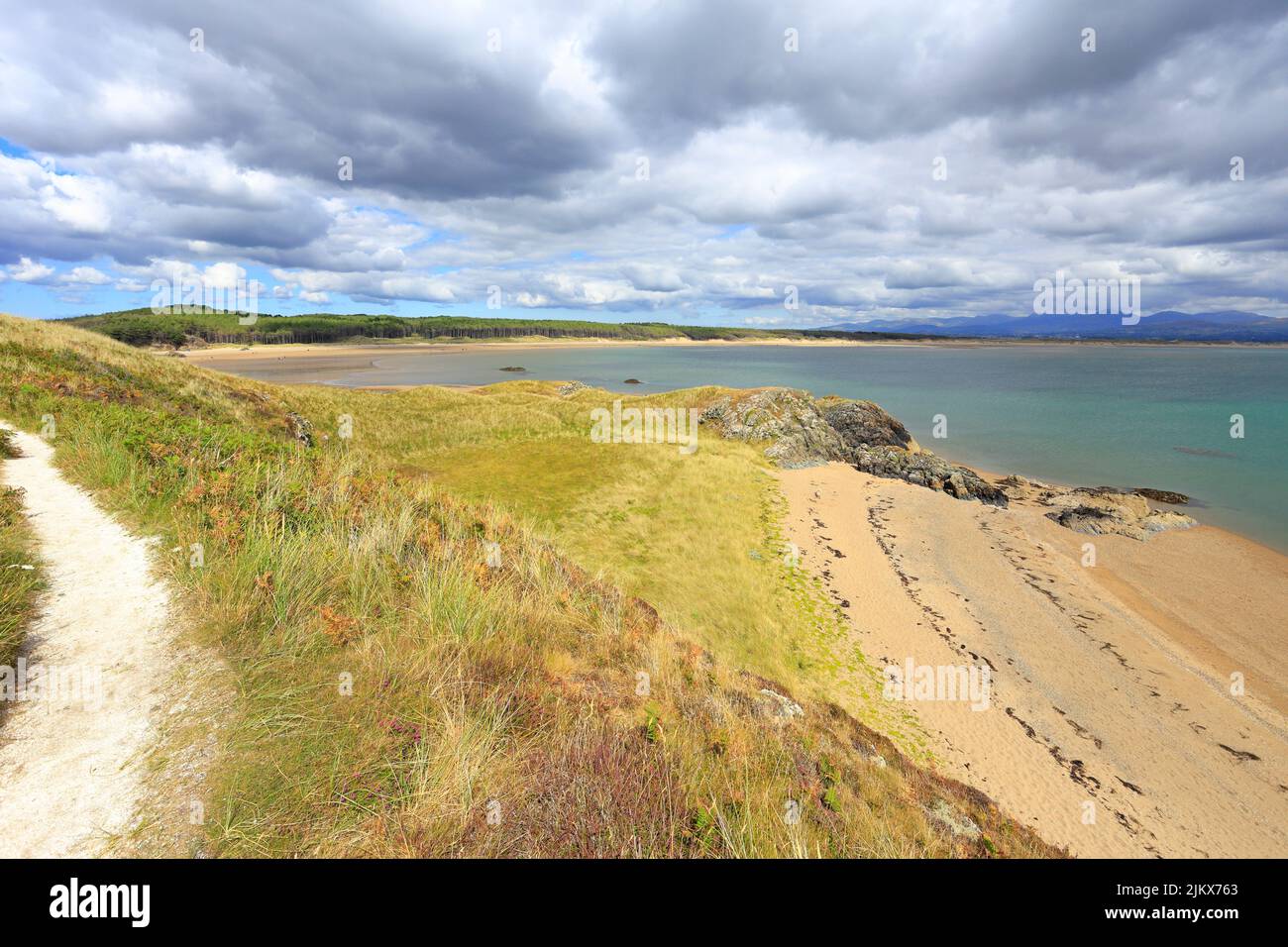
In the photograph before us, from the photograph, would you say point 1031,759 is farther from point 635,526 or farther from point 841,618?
point 635,526

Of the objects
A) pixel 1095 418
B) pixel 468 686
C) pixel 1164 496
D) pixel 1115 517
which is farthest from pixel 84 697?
pixel 1095 418

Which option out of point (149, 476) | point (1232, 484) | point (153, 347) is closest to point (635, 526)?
point (149, 476)

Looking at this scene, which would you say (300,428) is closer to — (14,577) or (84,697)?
(14,577)

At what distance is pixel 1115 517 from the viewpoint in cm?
2658

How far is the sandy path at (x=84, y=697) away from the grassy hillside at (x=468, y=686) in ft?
1.39

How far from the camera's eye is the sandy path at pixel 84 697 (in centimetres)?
350

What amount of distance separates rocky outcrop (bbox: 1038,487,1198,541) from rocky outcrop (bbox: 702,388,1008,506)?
3.63 m

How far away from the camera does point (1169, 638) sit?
16.4 meters

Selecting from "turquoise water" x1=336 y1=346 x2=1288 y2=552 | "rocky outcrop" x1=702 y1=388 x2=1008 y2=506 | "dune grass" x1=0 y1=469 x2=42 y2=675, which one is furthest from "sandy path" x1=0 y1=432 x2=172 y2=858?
"turquoise water" x1=336 y1=346 x2=1288 y2=552

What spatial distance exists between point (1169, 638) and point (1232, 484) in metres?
31.7

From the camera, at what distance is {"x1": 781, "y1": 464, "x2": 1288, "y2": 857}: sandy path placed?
33.2 ft

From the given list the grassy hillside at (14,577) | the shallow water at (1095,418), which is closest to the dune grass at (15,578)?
the grassy hillside at (14,577)

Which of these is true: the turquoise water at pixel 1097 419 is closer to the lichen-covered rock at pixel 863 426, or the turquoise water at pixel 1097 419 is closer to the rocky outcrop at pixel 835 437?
the lichen-covered rock at pixel 863 426

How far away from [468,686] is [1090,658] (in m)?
18.0
